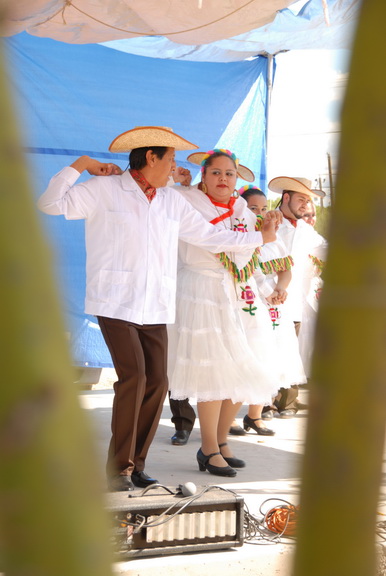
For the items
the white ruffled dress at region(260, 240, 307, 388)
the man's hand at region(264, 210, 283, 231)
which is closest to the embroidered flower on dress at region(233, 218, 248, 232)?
the man's hand at region(264, 210, 283, 231)

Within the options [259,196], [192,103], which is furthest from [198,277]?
[192,103]

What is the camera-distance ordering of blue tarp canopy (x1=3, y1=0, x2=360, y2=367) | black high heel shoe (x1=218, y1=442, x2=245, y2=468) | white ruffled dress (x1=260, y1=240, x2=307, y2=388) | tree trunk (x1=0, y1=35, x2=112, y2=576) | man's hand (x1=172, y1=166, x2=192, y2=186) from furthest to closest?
blue tarp canopy (x1=3, y1=0, x2=360, y2=367)
white ruffled dress (x1=260, y1=240, x2=307, y2=388)
man's hand (x1=172, y1=166, x2=192, y2=186)
black high heel shoe (x1=218, y1=442, x2=245, y2=468)
tree trunk (x1=0, y1=35, x2=112, y2=576)

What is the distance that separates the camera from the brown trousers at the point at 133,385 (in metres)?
3.95

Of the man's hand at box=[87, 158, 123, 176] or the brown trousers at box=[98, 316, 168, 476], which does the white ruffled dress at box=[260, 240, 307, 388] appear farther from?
the man's hand at box=[87, 158, 123, 176]

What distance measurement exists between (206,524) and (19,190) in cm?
310

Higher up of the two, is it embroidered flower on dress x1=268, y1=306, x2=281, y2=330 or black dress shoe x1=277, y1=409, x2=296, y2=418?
embroidered flower on dress x1=268, y1=306, x2=281, y2=330

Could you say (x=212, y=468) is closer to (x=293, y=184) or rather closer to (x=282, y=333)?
(x=282, y=333)

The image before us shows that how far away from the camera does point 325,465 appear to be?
0.42 metres

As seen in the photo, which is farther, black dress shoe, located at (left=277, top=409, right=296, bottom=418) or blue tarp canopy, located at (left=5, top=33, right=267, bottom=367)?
blue tarp canopy, located at (left=5, top=33, right=267, bottom=367)

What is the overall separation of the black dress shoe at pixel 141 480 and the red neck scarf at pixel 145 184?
1.43 meters

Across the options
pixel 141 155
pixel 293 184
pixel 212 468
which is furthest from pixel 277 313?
pixel 141 155

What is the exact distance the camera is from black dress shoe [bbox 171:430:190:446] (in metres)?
5.51

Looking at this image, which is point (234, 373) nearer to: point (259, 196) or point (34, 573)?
point (259, 196)

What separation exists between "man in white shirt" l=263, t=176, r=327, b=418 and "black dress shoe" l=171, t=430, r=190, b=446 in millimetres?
1322
